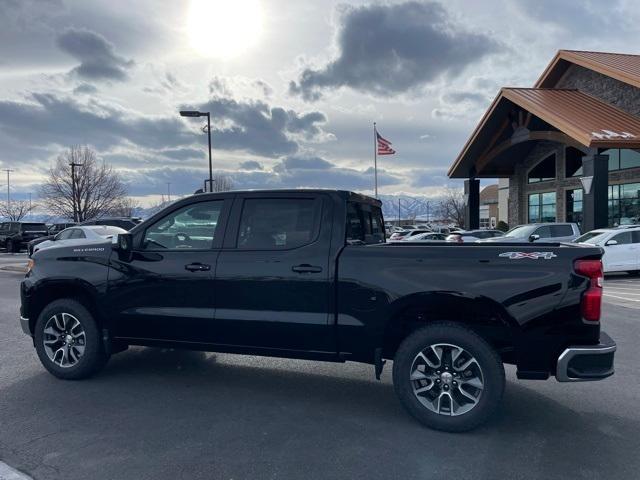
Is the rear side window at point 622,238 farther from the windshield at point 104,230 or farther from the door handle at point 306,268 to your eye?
the windshield at point 104,230

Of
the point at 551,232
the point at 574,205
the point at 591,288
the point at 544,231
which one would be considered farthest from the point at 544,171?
the point at 591,288

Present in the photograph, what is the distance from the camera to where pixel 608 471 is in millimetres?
3340

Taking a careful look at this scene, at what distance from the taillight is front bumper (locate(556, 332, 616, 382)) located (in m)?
0.25

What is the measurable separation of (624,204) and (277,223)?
24620mm

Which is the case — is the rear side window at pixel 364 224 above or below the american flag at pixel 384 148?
below

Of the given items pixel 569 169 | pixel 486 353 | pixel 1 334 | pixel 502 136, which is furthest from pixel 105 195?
pixel 486 353

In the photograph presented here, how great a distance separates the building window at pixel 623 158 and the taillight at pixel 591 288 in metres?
22.7

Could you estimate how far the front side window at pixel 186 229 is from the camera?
15.8ft

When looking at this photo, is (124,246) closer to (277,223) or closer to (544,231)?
(277,223)

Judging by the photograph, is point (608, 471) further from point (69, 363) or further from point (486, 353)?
point (69, 363)

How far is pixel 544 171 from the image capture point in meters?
29.7

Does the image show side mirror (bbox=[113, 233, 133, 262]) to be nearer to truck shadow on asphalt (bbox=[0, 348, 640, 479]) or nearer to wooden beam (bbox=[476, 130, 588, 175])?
truck shadow on asphalt (bbox=[0, 348, 640, 479])

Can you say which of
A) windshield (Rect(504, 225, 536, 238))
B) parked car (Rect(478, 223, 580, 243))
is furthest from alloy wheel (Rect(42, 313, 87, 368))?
parked car (Rect(478, 223, 580, 243))

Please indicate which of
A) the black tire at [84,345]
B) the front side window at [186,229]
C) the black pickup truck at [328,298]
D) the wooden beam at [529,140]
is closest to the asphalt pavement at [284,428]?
the black tire at [84,345]
